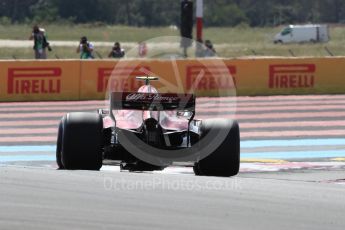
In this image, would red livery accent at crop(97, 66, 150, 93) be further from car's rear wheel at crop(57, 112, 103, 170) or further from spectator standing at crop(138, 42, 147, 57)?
car's rear wheel at crop(57, 112, 103, 170)

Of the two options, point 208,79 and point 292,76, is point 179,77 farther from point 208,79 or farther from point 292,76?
point 292,76

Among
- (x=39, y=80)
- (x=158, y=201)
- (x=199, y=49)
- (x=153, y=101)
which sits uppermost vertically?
(x=153, y=101)

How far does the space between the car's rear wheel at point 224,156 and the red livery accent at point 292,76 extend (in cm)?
1501

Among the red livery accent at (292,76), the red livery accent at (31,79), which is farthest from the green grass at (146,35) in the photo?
the red livery accent at (31,79)

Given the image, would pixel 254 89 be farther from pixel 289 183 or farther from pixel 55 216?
pixel 55 216

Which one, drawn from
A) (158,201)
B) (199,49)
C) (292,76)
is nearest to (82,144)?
(158,201)

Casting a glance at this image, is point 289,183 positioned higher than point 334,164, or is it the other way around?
point 289,183

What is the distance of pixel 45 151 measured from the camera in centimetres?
1675

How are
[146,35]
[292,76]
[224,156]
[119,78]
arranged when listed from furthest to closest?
[146,35] → [292,76] → [119,78] → [224,156]

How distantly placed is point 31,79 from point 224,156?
1418 centimetres

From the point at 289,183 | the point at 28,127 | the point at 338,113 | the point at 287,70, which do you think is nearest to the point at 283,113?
the point at 338,113

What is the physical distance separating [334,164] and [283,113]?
25.0 ft

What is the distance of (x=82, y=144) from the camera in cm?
1141

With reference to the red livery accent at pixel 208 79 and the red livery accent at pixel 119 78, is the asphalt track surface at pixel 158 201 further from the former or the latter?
the red livery accent at pixel 208 79
